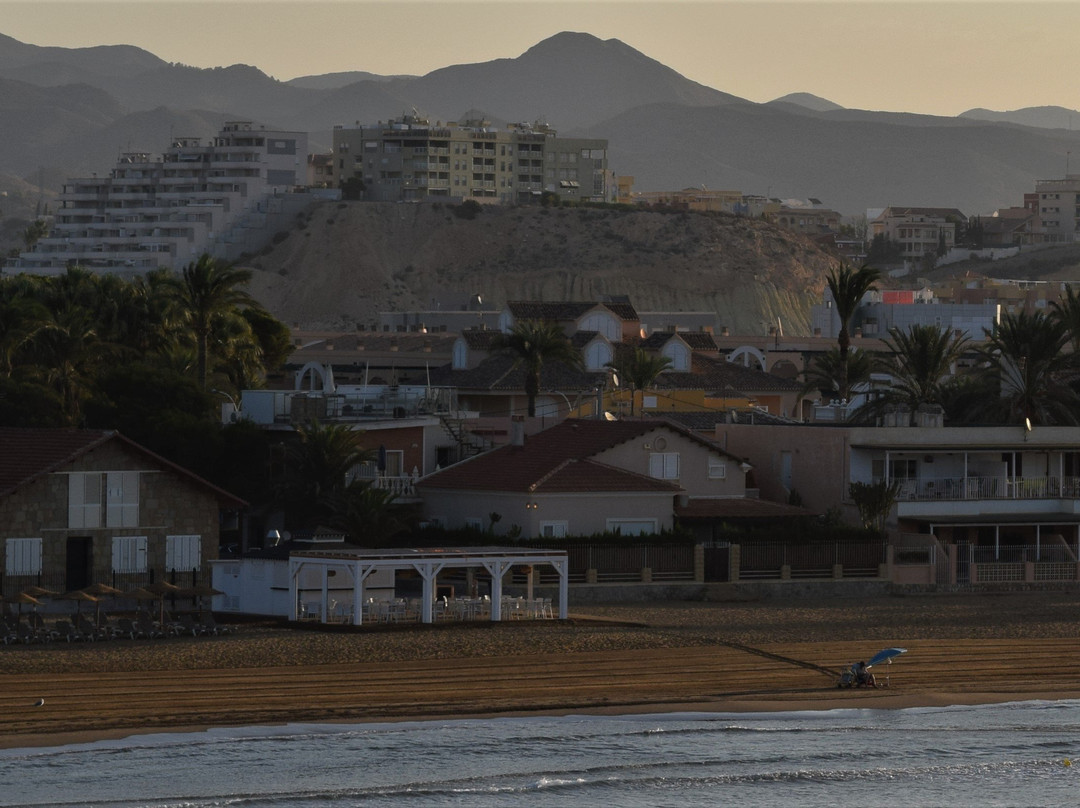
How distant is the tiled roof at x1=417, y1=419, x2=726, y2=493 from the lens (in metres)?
51.5

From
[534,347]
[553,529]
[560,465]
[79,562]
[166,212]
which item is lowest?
[79,562]

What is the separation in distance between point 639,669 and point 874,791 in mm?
6628

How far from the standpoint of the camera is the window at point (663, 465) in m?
55.4


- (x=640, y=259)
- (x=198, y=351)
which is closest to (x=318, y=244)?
(x=640, y=259)

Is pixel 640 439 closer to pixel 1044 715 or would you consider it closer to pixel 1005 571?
pixel 1005 571

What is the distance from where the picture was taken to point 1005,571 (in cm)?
5466

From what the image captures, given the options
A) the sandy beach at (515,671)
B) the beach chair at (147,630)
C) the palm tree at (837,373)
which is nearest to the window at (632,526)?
the sandy beach at (515,671)

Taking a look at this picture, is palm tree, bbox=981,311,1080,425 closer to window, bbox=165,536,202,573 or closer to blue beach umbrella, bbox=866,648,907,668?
blue beach umbrella, bbox=866,648,907,668

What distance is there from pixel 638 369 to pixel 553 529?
22228 mm

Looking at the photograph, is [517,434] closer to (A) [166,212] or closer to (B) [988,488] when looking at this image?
(B) [988,488]

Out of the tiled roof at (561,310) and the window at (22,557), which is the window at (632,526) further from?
the tiled roof at (561,310)

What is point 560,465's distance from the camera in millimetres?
52281

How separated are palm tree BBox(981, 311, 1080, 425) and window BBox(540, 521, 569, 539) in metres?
17.1

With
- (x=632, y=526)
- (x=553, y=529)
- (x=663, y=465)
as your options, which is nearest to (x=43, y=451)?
(x=553, y=529)
